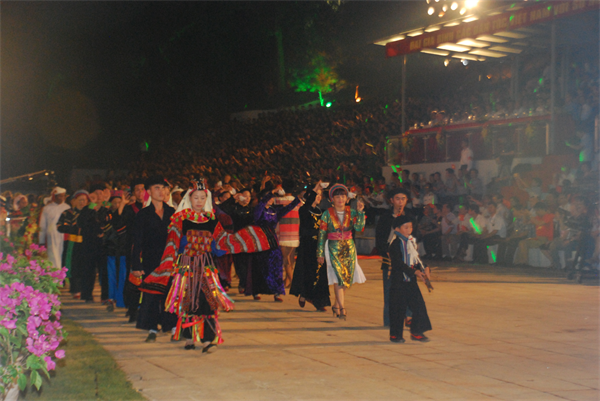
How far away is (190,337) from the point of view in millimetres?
6992

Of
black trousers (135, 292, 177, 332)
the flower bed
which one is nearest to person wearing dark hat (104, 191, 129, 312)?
black trousers (135, 292, 177, 332)

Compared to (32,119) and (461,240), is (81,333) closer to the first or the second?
(461,240)

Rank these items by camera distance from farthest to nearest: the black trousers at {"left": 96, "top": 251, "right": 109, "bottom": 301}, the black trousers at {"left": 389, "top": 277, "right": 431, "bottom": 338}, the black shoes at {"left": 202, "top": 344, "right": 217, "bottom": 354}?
the black trousers at {"left": 96, "top": 251, "right": 109, "bottom": 301}, the black trousers at {"left": 389, "top": 277, "right": 431, "bottom": 338}, the black shoes at {"left": 202, "top": 344, "right": 217, "bottom": 354}

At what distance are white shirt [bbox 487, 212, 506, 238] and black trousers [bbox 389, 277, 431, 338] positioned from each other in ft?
28.7

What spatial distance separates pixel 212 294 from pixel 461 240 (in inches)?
437

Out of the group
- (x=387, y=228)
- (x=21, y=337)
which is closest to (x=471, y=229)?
(x=387, y=228)

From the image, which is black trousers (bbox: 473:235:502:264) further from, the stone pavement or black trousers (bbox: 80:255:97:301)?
black trousers (bbox: 80:255:97:301)

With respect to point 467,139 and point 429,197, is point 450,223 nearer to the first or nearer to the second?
point 429,197

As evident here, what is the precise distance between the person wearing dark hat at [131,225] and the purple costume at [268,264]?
1970 millimetres

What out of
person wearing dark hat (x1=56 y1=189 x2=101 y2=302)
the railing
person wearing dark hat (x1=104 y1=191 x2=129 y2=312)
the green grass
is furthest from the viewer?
the railing

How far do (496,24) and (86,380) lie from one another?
53.9 ft

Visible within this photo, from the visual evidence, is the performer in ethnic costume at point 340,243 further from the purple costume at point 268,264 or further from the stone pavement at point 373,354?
the purple costume at point 268,264

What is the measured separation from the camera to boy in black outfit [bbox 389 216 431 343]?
24.2 ft

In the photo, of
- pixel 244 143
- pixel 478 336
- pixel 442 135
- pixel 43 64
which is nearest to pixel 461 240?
pixel 442 135
